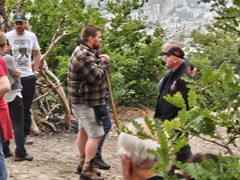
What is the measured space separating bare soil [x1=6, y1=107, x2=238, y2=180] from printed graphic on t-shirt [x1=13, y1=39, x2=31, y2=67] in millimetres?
1140

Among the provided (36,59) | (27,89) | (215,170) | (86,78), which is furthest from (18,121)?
(215,170)

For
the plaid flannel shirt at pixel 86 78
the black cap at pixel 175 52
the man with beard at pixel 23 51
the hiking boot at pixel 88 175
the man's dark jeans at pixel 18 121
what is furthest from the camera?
the man with beard at pixel 23 51

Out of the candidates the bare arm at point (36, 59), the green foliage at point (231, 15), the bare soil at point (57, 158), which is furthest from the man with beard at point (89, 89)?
the green foliage at point (231, 15)

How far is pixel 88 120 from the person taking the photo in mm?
5512

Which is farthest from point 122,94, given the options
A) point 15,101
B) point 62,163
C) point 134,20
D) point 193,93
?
point 193,93

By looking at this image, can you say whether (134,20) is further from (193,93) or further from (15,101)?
(193,93)

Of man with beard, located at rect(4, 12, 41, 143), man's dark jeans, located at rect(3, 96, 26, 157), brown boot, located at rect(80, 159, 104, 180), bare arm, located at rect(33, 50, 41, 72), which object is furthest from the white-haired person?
bare arm, located at rect(33, 50, 41, 72)

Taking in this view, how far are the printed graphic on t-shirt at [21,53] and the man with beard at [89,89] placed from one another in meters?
1.26

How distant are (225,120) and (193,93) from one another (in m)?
0.18

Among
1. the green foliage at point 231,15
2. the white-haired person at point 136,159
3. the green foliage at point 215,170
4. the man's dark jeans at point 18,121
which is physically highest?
the green foliage at point 231,15

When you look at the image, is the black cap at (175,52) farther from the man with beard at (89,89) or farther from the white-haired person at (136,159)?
the white-haired person at (136,159)

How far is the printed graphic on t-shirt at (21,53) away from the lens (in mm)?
6559

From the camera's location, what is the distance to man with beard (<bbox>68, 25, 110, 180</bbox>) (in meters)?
5.38

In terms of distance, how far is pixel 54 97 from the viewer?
882 cm
